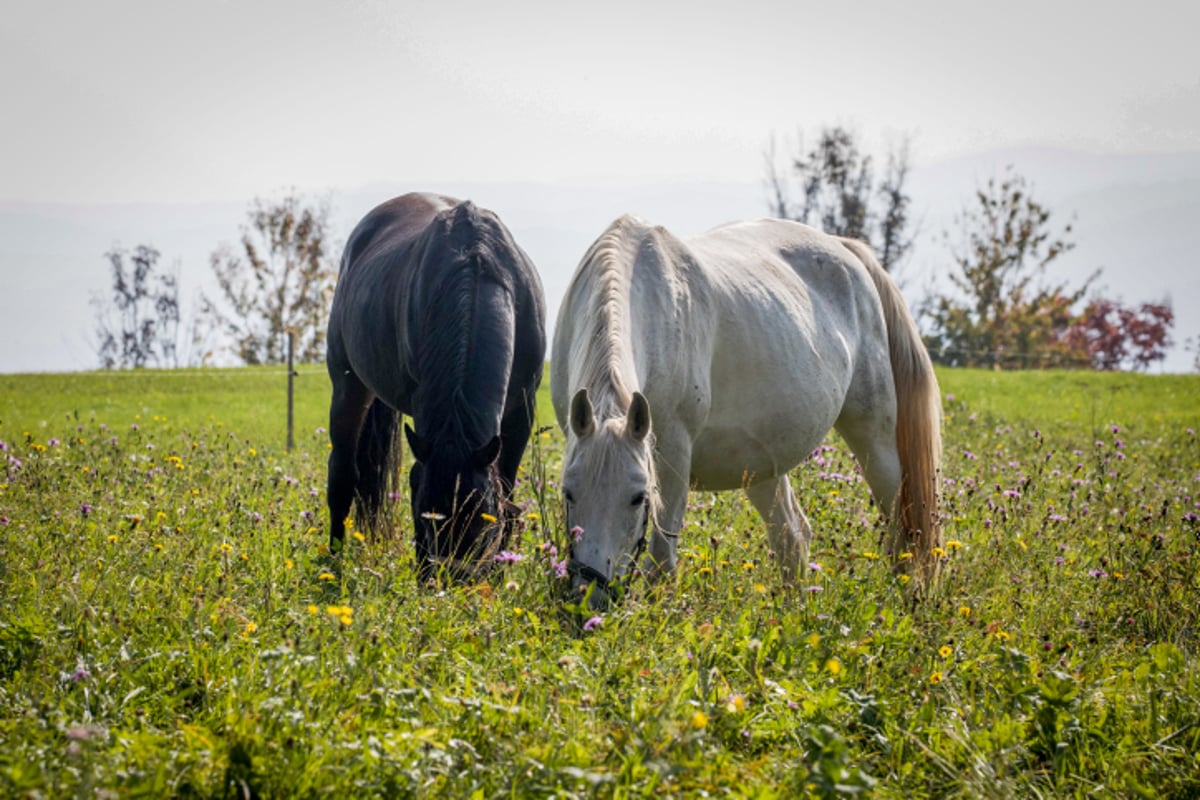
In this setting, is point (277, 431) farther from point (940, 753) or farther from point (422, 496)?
point (940, 753)

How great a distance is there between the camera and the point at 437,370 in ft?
14.6

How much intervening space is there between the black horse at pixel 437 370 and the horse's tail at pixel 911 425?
7.27ft

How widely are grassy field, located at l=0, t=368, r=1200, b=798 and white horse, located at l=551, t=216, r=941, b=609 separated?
29 centimetres

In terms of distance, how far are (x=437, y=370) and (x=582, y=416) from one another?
1.31 meters

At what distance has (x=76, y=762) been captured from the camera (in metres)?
2.27

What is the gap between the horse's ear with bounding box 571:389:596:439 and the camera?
3318mm

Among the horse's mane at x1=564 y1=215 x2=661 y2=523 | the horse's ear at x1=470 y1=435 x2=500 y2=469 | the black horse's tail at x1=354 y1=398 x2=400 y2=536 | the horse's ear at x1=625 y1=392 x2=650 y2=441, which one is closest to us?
the horse's ear at x1=625 y1=392 x2=650 y2=441

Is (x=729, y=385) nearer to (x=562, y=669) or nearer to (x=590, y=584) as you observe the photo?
(x=590, y=584)

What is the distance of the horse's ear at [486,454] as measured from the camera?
13.3 ft

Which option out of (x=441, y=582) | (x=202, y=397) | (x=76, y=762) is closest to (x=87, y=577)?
(x=441, y=582)

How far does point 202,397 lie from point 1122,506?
1662 cm

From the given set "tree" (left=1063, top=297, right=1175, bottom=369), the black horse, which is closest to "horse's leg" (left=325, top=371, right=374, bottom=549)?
the black horse

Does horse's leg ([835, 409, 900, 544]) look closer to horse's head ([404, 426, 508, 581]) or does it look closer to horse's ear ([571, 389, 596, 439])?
horse's head ([404, 426, 508, 581])

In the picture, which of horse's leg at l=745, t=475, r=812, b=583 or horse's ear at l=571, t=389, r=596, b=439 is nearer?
horse's ear at l=571, t=389, r=596, b=439
